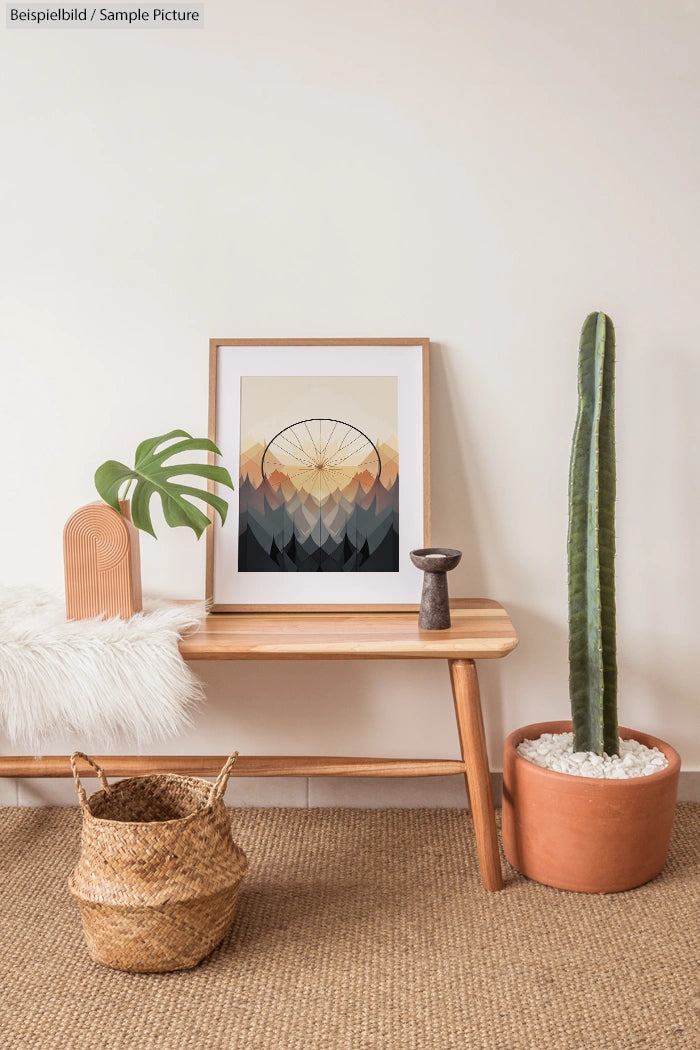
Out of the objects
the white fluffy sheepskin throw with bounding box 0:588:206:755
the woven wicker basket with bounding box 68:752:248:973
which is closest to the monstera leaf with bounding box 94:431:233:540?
the white fluffy sheepskin throw with bounding box 0:588:206:755

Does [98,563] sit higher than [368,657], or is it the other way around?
[98,563]

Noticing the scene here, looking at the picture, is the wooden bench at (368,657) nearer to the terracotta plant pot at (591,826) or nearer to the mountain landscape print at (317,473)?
the terracotta plant pot at (591,826)

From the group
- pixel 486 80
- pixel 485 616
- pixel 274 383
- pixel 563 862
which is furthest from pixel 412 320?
pixel 563 862

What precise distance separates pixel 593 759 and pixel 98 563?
1.10m

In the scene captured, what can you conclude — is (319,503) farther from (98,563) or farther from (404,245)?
(404,245)

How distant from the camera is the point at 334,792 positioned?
213 centimetres

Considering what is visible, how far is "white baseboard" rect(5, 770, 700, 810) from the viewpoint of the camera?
212 cm

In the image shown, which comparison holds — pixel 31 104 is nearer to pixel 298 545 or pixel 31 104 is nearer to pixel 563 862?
pixel 298 545

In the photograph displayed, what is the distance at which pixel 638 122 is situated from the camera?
1970 mm

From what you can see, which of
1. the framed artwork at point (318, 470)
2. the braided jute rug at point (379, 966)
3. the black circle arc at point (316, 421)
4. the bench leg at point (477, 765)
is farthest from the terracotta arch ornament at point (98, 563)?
the bench leg at point (477, 765)

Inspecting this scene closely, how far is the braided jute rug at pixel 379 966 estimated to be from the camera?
131 centimetres

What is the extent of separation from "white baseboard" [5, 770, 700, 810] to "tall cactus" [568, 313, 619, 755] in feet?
1.41

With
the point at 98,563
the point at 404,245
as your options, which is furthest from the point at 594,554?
the point at 98,563

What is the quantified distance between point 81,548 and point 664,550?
1348 mm
